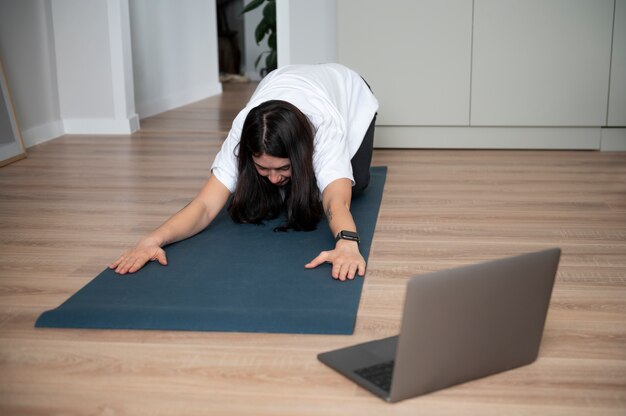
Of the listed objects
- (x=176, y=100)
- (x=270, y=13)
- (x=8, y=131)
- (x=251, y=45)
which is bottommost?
(x=176, y=100)

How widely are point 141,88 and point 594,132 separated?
11.2 ft

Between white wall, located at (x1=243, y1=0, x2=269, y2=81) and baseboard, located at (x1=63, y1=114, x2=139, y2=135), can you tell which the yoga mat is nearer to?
baseboard, located at (x1=63, y1=114, x2=139, y2=135)

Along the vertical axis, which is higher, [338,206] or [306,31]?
[306,31]

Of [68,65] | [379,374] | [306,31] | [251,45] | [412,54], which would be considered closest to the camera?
[379,374]

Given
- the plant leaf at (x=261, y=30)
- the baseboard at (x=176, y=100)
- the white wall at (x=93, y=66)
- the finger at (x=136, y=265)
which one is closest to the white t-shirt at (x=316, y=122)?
the finger at (x=136, y=265)

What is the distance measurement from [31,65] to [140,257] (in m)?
2.99

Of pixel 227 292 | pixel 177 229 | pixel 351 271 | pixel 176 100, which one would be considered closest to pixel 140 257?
pixel 177 229

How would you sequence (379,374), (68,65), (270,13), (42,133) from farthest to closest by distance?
(270,13), (68,65), (42,133), (379,374)

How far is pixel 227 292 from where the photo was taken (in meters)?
2.26

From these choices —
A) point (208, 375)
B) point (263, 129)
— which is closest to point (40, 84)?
point (263, 129)

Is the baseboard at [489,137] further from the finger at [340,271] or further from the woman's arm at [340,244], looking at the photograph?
the finger at [340,271]

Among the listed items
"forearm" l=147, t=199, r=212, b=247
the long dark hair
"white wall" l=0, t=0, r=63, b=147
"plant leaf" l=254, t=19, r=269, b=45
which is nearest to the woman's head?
the long dark hair

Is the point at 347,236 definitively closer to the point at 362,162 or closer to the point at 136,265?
the point at 136,265

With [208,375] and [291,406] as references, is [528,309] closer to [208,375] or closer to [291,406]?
[291,406]
